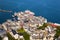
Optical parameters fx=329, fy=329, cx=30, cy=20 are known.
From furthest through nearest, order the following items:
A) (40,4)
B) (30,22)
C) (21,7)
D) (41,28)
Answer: (40,4)
(21,7)
(30,22)
(41,28)

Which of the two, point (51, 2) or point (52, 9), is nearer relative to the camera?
A: point (52, 9)

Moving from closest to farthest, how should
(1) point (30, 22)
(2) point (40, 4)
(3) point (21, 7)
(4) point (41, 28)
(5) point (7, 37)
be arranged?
1. (5) point (7, 37)
2. (4) point (41, 28)
3. (1) point (30, 22)
4. (3) point (21, 7)
5. (2) point (40, 4)

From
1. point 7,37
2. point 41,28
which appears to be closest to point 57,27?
point 41,28

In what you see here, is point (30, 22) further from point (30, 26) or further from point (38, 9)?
point (38, 9)

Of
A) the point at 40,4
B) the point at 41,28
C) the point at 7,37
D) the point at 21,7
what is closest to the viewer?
the point at 7,37

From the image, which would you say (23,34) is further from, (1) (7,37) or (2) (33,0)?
(2) (33,0)

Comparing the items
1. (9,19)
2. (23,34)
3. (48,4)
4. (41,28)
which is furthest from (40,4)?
(23,34)
